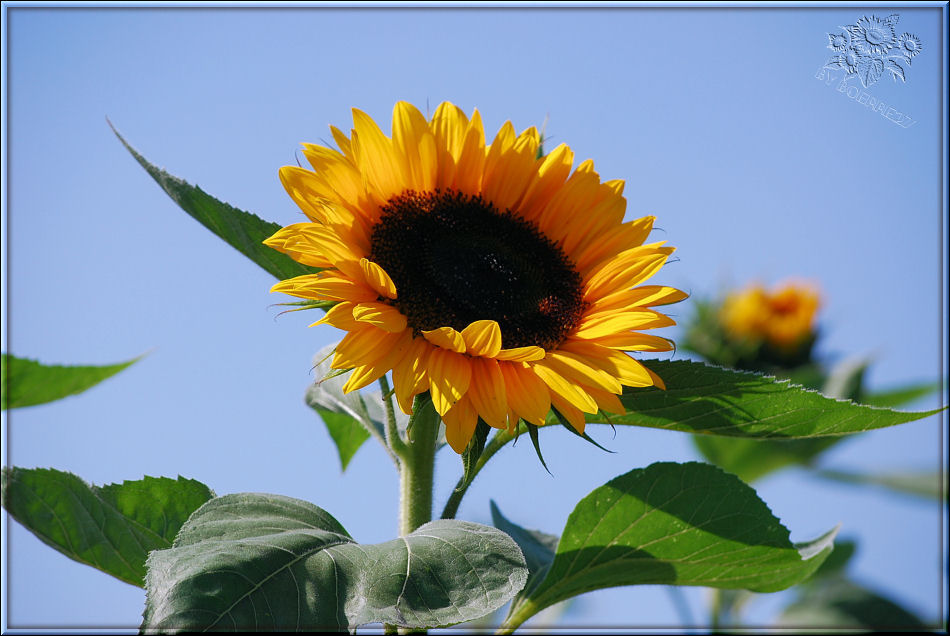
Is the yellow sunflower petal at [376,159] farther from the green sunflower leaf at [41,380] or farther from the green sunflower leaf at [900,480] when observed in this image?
the green sunflower leaf at [900,480]

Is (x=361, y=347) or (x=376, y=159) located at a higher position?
(x=376, y=159)

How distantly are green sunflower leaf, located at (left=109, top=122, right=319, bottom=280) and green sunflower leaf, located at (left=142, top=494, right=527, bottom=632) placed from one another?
0.26 meters

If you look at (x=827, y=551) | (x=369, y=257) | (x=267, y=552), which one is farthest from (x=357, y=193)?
(x=827, y=551)

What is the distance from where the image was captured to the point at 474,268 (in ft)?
3.90

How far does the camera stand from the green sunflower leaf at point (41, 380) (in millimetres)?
1180

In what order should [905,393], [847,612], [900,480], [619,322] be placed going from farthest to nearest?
[900,480] → [905,393] → [847,612] → [619,322]

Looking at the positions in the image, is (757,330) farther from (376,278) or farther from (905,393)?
(376,278)

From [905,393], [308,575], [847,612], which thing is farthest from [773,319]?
[308,575]

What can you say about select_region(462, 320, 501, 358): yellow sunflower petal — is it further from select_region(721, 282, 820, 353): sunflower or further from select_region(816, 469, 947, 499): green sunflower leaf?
select_region(721, 282, 820, 353): sunflower

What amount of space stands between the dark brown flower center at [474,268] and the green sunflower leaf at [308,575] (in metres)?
0.29

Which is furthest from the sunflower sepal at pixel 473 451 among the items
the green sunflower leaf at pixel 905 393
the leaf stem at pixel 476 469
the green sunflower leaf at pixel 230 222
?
the green sunflower leaf at pixel 905 393

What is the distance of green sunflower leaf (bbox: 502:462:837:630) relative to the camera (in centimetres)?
97

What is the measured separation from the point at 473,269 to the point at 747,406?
41 cm

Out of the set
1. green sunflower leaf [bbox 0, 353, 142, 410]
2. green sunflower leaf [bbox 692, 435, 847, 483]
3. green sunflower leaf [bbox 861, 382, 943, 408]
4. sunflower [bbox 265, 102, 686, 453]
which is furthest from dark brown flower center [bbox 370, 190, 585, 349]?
green sunflower leaf [bbox 861, 382, 943, 408]
